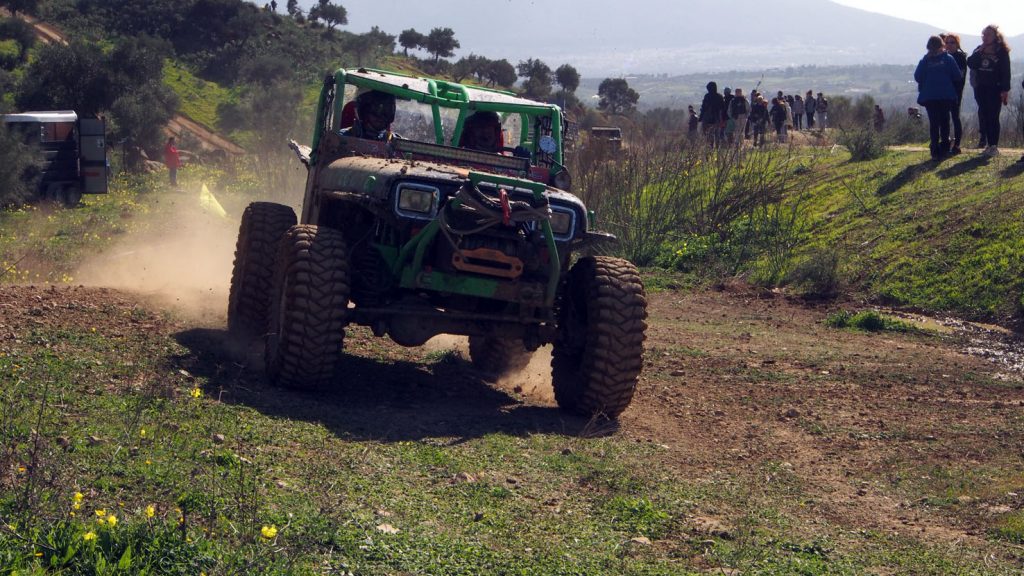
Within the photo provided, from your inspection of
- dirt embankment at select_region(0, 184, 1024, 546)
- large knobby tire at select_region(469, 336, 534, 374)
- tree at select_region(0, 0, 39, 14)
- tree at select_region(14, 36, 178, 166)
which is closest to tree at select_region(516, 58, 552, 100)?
tree at select_region(14, 36, 178, 166)

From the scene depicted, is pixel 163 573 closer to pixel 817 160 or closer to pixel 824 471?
pixel 824 471

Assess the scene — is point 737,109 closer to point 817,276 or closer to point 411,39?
point 817,276

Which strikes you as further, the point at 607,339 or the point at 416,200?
the point at 607,339

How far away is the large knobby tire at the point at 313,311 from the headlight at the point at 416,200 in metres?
0.49

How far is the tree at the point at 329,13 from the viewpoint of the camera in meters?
69.1

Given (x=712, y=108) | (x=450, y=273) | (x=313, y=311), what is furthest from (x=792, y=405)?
(x=712, y=108)

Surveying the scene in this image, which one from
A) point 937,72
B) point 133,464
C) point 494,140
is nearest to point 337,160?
point 494,140

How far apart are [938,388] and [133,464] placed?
7089 millimetres

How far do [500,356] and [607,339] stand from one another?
234cm

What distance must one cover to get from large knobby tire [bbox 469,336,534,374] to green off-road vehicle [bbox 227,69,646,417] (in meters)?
1.44

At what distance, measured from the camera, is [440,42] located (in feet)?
214

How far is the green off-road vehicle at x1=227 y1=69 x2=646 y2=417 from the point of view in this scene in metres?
8.12

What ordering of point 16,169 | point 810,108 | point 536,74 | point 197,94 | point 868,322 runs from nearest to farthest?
1. point 868,322
2. point 16,169
3. point 810,108
4. point 197,94
5. point 536,74

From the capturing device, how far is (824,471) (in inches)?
304
